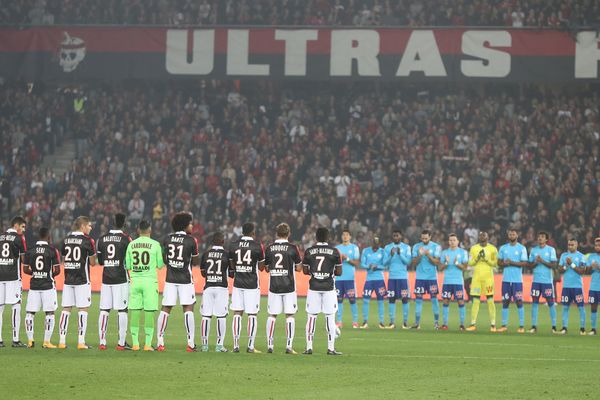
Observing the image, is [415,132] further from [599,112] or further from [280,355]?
[280,355]

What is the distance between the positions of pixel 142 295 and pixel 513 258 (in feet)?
35.9

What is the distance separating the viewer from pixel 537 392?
1616 centimetres

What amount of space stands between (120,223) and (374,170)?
2267cm

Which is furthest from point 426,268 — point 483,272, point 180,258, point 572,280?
point 180,258

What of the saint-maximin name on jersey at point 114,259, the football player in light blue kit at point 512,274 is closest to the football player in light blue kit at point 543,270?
the football player in light blue kit at point 512,274

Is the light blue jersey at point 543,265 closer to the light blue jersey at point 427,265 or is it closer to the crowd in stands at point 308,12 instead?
the light blue jersey at point 427,265

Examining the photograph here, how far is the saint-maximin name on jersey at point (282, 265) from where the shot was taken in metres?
20.8

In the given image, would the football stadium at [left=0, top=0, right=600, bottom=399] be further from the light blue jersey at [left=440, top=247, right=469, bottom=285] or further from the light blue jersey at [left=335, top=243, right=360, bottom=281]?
the light blue jersey at [left=335, top=243, right=360, bottom=281]

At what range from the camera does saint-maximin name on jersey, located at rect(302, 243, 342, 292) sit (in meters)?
20.8

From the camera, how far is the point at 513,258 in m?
28.0

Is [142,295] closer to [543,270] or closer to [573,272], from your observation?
[543,270]

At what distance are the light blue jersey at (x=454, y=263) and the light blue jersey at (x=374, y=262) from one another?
1.49m

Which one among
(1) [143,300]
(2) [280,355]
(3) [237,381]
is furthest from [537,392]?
(1) [143,300]

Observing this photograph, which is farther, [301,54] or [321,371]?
[301,54]
